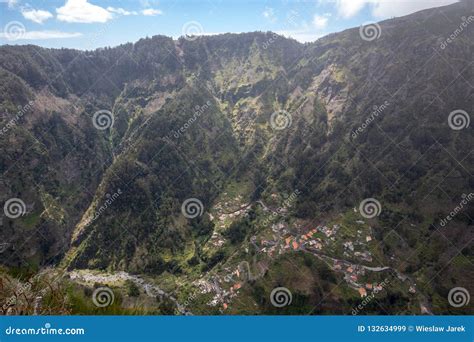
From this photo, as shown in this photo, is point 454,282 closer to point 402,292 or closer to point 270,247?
point 402,292

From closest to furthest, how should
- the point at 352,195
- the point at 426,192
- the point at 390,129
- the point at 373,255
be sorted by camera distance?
the point at 373,255, the point at 426,192, the point at 352,195, the point at 390,129

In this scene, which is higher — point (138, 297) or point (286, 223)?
point (286, 223)

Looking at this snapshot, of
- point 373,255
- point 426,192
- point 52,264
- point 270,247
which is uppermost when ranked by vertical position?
point 426,192

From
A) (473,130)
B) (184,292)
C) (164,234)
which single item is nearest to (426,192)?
(473,130)

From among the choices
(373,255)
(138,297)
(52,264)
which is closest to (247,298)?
(138,297)

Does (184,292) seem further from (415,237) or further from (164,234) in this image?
(415,237)

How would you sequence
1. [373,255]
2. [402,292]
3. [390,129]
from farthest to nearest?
[390,129] < [373,255] < [402,292]

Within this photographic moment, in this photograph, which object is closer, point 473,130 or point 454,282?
point 454,282

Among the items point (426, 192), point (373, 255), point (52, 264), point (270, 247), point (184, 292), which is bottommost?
point (52, 264)

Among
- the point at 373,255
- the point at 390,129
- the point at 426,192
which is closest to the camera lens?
the point at 373,255
